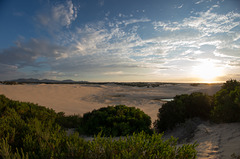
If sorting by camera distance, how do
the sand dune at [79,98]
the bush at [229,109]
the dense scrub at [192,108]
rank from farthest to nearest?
the sand dune at [79,98]
the dense scrub at [192,108]
the bush at [229,109]

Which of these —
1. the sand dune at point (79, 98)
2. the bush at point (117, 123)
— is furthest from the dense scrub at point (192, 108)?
the sand dune at point (79, 98)

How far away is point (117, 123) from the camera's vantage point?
224 inches

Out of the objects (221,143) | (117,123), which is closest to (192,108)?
(221,143)

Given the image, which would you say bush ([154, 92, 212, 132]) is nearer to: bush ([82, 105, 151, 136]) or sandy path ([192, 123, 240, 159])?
bush ([82, 105, 151, 136])

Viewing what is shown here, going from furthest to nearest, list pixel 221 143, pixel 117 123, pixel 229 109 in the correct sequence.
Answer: pixel 117 123 → pixel 229 109 → pixel 221 143

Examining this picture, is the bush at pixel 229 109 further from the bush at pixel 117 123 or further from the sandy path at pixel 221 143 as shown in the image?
the bush at pixel 117 123

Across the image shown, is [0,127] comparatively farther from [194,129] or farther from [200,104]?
[200,104]

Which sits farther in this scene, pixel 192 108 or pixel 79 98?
pixel 79 98

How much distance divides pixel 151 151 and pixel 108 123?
12.2 ft

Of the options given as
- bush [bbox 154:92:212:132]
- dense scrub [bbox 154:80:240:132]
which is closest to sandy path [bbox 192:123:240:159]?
dense scrub [bbox 154:80:240:132]

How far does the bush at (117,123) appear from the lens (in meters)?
5.45

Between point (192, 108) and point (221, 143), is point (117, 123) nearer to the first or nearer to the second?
point (221, 143)

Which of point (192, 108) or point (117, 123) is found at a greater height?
point (192, 108)

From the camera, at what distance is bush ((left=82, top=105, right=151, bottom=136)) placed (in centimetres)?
545
